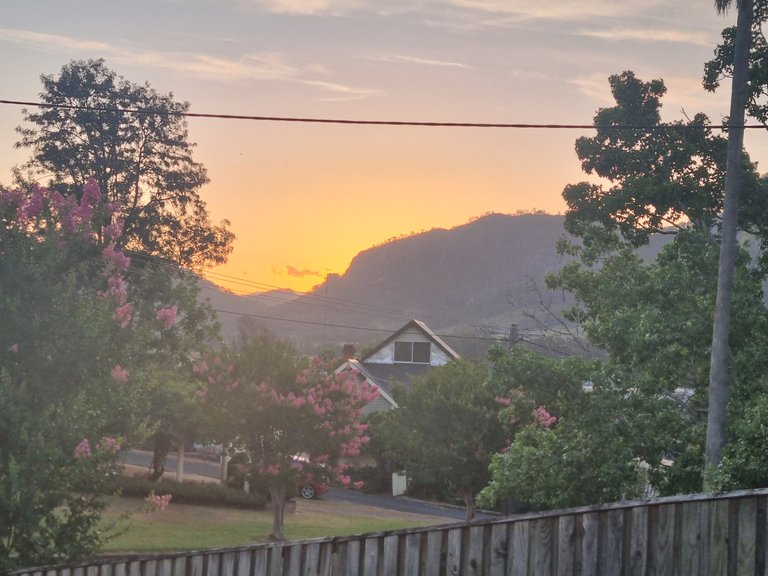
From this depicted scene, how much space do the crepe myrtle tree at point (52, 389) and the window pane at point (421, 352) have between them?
51328 mm

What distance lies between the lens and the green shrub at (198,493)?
1657 inches

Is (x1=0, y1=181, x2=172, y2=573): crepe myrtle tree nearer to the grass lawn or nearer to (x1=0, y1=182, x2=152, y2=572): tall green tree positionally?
(x1=0, y1=182, x2=152, y2=572): tall green tree

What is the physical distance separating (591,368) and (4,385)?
1208 centimetres

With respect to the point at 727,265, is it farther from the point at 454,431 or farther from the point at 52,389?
the point at 454,431

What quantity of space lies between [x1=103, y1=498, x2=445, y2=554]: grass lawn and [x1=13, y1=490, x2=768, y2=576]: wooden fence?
857 inches

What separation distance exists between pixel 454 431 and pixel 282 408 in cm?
833

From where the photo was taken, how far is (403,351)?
67.6 m

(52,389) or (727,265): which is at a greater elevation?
(727,265)

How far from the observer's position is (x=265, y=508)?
43.5 meters

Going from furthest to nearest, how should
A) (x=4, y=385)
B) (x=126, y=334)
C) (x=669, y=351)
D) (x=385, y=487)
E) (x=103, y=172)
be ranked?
(x=385, y=487) → (x=103, y=172) → (x=669, y=351) → (x=126, y=334) → (x=4, y=385)

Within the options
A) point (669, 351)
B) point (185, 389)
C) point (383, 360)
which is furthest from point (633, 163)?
point (383, 360)

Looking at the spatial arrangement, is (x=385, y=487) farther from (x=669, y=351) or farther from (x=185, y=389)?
(x=669, y=351)

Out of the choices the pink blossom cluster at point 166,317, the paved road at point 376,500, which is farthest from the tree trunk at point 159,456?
the pink blossom cluster at point 166,317

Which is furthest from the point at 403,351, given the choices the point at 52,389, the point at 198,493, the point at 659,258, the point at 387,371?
the point at 52,389
